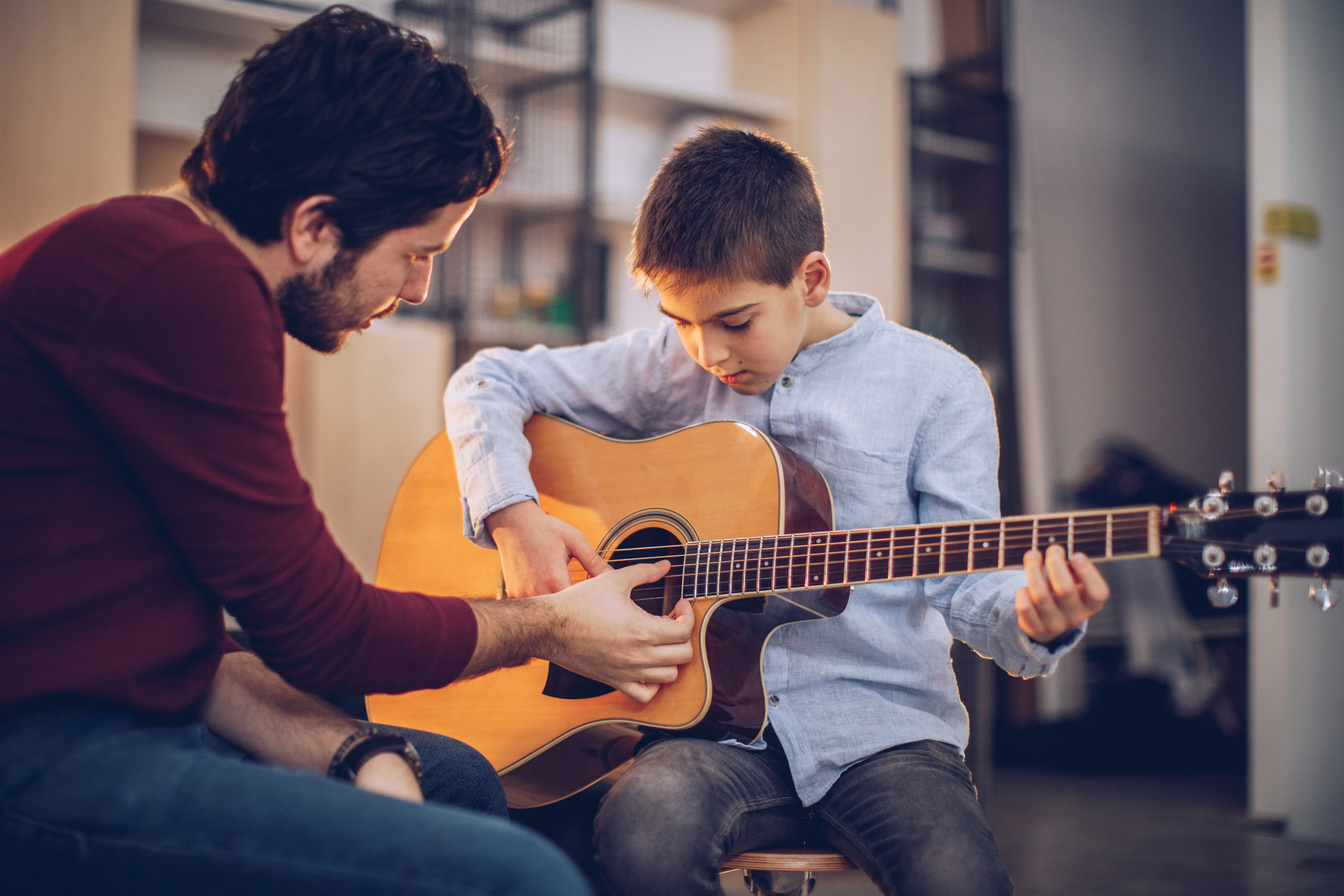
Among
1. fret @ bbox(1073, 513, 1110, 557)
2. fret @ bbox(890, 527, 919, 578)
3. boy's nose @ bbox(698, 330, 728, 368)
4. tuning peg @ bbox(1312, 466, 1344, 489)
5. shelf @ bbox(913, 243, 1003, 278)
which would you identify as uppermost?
shelf @ bbox(913, 243, 1003, 278)

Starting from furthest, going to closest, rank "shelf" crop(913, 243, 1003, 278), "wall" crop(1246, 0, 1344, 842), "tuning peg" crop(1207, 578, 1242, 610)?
"shelf" crop(913, 243, 1003, 278), "wall" crop(1246, 0, 1344, 842), "tuning peg" crop(1207, 578, 1242, 610)

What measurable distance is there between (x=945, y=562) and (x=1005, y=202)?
3656mm

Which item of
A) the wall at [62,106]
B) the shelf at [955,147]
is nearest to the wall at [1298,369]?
the shelf at [955,147]

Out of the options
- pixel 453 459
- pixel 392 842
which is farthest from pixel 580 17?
pixel 392 842

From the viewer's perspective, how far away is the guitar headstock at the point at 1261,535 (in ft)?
3.46

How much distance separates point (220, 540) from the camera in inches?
39.4

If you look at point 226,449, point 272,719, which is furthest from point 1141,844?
point 226,449

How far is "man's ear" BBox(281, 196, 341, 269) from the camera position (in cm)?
115

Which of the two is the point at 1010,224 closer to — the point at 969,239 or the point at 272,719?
the point at 969,239

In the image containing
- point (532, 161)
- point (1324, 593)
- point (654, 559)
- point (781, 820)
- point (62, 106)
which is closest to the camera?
point (1324, 593)

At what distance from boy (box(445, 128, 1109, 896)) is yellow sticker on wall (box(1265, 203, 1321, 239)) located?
2055 mm

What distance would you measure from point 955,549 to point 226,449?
0.75 m

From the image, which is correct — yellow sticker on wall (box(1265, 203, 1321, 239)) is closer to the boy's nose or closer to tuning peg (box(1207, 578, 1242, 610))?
the boy's nose

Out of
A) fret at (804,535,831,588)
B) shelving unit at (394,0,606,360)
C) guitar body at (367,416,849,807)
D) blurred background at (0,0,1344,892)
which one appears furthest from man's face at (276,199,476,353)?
shelving unit at (394,0,606,360)
